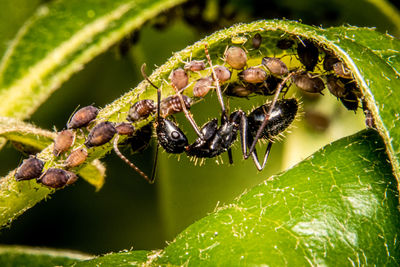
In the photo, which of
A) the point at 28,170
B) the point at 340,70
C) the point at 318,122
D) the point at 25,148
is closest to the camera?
the point at 28,170

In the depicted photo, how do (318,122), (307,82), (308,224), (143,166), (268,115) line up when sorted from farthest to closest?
(318,122) < (143,166) < (268,115) < (307,82) < (308,224)

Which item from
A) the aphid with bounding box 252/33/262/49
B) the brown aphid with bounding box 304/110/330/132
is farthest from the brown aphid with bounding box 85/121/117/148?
the brown aphid with bounding box 304/110/330/132

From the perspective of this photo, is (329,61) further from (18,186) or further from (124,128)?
(18,186)

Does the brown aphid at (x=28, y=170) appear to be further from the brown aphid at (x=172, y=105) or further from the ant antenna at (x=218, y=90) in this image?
the ant antenna at (x=218, y=90)

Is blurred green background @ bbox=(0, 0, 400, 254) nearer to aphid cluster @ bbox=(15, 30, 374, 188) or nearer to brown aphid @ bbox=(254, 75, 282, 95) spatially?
aphid cluster @ bbox=(15, 30, 374, 188)

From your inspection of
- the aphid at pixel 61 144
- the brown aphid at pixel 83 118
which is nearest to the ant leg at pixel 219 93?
the brown aphid at pixel 83 118

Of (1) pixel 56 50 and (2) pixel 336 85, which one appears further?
(1) pixel 56 50

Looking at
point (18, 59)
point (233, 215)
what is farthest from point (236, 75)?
point (18, 59)

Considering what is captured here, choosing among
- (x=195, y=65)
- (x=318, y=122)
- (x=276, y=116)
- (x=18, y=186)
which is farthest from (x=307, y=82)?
(x=318, y=122)
